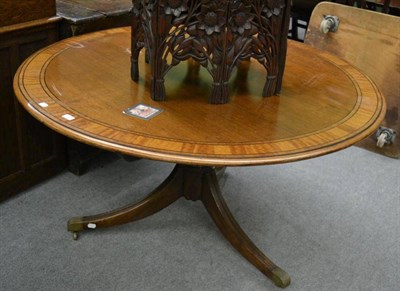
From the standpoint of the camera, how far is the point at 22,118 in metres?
2.00

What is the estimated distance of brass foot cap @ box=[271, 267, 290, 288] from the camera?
5.66ft

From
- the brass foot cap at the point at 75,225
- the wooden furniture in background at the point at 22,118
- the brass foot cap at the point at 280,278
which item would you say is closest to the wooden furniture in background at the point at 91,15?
the wooden furniture in background at the point at 22,118

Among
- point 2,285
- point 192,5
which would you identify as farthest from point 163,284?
point 192,5

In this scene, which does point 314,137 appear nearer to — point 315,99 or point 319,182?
point 315,99

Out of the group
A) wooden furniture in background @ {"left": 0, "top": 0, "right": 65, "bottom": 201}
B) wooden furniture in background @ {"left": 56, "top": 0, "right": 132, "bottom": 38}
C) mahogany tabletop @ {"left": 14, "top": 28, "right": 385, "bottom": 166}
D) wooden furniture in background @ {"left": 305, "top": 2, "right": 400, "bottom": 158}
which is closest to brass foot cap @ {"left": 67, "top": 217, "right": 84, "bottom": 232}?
wooden furniture in background @ {"left": 0, "top": 0, "right": 65, "bottom": 201}

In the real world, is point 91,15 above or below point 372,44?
above

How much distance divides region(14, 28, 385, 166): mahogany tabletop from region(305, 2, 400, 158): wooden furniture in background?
106cm

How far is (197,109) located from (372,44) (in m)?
1.78

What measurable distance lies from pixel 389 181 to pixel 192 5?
1.75 meters

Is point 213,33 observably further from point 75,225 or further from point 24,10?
point 75,225

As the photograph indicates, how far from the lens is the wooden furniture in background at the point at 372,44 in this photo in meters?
2.64

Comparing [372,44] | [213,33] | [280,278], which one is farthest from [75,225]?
[372,44]

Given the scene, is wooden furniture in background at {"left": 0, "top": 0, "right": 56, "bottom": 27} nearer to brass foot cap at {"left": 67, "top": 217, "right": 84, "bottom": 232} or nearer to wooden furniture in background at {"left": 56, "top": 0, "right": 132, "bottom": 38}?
wooden furniture in background at {"left": 56, "top": 0, "right": 132, "bottom": 38}

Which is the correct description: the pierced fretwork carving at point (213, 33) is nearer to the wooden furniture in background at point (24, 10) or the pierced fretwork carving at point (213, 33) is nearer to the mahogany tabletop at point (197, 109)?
the mahogany tabletop at point (197, 109)
